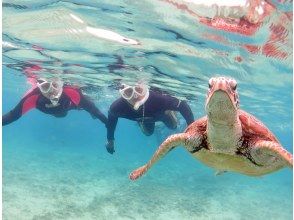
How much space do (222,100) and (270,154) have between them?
3.78ft

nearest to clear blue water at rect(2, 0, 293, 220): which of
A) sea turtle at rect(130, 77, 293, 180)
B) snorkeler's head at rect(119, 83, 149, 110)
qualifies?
snorkeler's head at rect(119, 83, 149, 110)

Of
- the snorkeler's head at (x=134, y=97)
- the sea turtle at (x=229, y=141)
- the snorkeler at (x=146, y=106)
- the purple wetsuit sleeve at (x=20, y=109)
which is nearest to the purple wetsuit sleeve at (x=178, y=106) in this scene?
the snorkeler at (x=146, y=106)

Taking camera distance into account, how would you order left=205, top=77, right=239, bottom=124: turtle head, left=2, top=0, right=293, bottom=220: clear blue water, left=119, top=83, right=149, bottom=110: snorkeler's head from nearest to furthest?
left=205, top=77, right=239, bottom=124: turtle head < left=2, top=0, right=293, bottom=220: clear blue water < left=119, top=83, right=149, bottom=110: snorkeler's head

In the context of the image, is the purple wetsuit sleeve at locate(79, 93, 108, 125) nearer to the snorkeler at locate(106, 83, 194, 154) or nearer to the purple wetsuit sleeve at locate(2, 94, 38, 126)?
the snorkeler at locate(106, 83, 194, 154)

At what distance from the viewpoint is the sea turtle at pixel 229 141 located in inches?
143

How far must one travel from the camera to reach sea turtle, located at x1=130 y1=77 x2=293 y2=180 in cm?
363

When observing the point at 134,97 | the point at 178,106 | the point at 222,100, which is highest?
the point at 222,100

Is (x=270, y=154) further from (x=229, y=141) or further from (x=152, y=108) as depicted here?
(x=152, y=108)

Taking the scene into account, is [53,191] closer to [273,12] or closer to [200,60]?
[200,60]

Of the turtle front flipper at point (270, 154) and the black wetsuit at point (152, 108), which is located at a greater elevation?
the turtle front flipper at point (270, 154)

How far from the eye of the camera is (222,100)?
352cm

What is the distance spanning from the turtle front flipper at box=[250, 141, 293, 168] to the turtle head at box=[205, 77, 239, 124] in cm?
52

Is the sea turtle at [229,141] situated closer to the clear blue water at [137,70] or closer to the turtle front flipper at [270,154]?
the turtle front flipper at [270,154]

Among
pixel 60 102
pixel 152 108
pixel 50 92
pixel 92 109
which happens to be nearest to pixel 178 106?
pixel 152 108
